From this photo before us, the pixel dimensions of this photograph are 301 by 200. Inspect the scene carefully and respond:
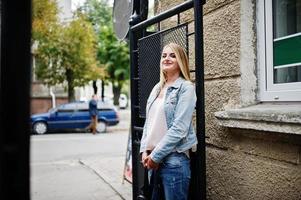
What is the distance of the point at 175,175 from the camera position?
305 cm

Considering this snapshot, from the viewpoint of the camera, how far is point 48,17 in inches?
842

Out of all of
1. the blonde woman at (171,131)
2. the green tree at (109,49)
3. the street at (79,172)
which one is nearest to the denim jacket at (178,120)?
the blonde woman at (171,131)

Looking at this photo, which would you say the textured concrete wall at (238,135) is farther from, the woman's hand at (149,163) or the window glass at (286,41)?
the woman's hand at (149,163)

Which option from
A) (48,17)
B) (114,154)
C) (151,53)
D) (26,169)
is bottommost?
(114,154)

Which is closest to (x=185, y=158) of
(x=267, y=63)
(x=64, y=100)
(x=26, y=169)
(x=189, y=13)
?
(x=267, y=63)

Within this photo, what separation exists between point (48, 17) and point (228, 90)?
62.7ft

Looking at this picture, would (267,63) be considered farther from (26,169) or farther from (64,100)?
(64,100)

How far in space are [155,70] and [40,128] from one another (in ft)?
52.8

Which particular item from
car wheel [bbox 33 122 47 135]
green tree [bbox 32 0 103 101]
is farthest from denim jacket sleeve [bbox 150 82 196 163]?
green tree [bbox 32 0 103 101]

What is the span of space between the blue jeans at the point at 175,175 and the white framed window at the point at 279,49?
0.88m

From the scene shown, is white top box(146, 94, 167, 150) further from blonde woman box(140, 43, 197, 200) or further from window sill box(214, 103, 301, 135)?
window sill box(214, 103, 301, 135)

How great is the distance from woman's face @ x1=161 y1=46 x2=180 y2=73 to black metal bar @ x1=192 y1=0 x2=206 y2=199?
200mm

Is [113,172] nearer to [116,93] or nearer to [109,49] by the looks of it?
[109,49]

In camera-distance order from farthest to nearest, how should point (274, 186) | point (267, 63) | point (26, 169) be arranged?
point (267, 63), point (274, 186), point (26, 169)
